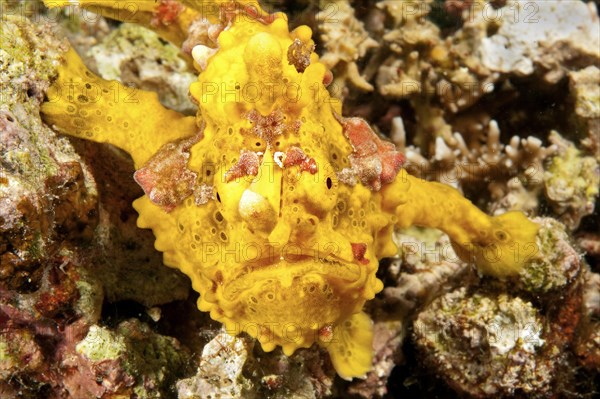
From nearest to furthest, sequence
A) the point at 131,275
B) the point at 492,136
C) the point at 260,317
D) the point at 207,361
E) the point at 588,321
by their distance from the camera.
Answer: the point at 260,317 < the point at 207,361 < the point at 131,275 < the point at 588,321 < the point at 492,136

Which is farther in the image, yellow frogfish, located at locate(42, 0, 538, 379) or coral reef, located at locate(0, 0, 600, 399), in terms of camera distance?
coral reef, located at locate(0, 0, 600, 399)

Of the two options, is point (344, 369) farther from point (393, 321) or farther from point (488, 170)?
point (488, 170)

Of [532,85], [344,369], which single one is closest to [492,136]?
[532,85]

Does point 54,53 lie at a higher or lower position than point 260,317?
higher

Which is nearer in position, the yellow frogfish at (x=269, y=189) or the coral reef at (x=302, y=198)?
the yellow frogfish at (x=269, y=189)
